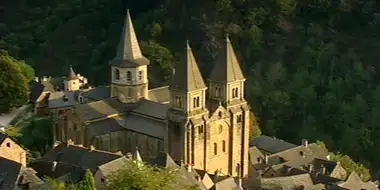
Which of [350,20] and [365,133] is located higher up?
[350,20]

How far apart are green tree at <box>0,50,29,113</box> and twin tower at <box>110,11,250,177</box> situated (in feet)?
28.8

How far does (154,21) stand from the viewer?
94.6 m

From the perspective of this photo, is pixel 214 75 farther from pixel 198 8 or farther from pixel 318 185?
pixel 198 8

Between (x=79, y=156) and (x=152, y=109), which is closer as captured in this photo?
(x=79, y=156)

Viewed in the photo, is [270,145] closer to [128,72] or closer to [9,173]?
[128,72]

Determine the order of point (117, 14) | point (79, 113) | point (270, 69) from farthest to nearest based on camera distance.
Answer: point (117, 14) → point (270, 69) → point (79, 113)

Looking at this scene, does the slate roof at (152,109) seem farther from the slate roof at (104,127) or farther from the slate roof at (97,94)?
the slate roof at (97,94)

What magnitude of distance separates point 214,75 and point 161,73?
101 ft

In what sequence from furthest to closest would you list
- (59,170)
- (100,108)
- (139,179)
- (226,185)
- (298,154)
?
1. (298,154)
2. (100,108)
3. (226,185)
4. (59,170)
5. (139,179)

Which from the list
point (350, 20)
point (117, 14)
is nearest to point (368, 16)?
point (350, 20)

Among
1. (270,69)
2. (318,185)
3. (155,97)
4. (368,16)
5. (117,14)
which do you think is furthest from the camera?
(117,14)

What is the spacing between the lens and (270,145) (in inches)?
2576

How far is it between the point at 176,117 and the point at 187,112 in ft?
2.57

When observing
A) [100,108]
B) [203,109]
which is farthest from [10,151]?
[100,108]
